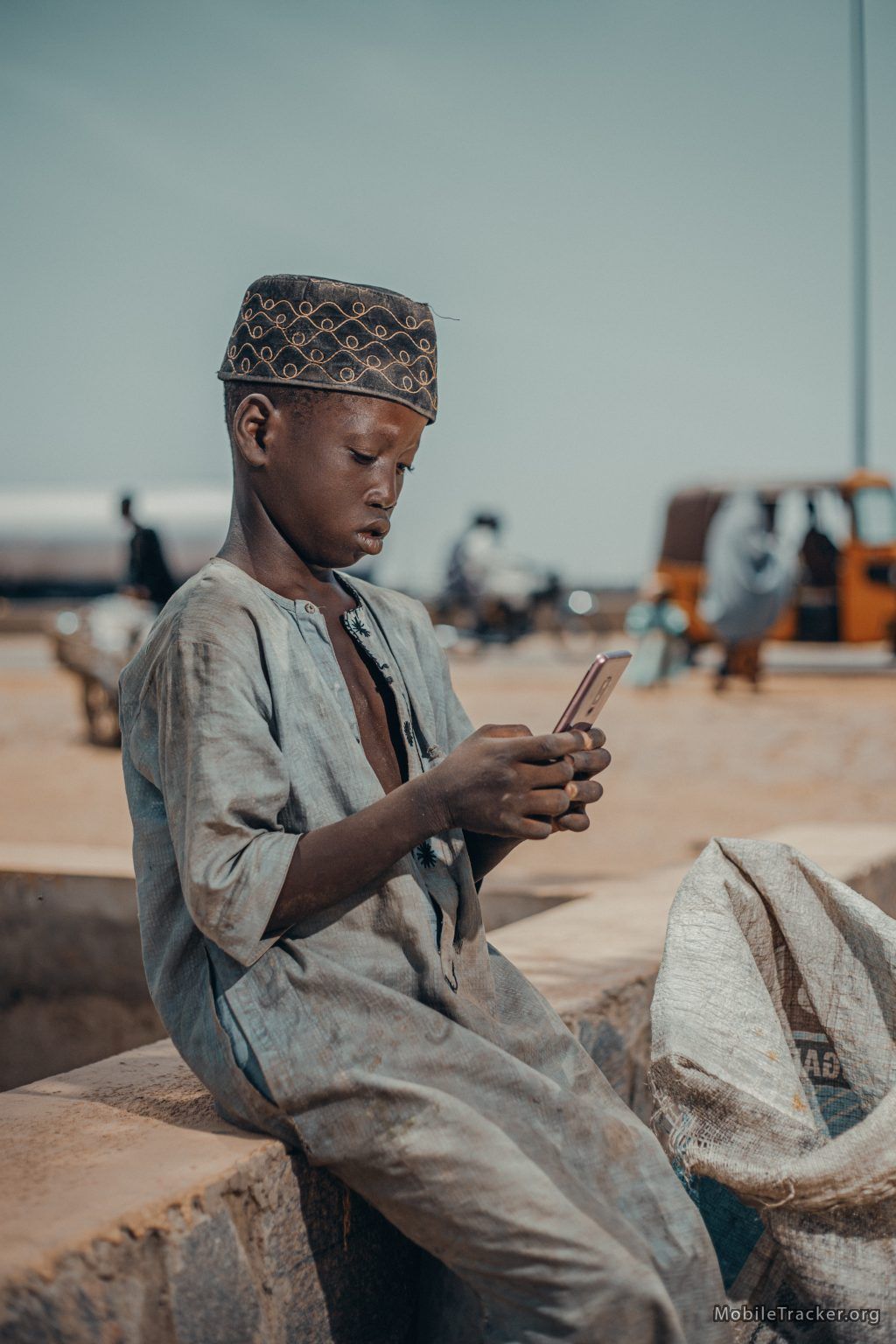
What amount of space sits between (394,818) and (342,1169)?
0.48m

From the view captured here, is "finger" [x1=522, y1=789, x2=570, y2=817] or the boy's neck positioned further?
the boy's neck

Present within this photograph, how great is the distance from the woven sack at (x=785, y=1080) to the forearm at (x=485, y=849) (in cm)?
36

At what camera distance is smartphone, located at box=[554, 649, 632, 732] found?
72.2 inches

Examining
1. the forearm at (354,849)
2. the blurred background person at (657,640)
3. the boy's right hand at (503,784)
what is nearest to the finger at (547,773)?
the boy's right hand at (503,784)

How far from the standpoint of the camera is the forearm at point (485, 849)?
2033 mm

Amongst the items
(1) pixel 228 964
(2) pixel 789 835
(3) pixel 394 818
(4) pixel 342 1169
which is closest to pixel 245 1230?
(4) pixel 342 1169

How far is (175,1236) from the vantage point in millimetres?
1607

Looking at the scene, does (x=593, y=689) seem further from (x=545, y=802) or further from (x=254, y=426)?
(x=254, y=426)

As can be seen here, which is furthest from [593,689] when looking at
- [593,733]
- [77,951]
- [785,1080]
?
[77,951]

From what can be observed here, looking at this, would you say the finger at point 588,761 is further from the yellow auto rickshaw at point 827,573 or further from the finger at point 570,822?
the yellow auto rickshaw at point 827,573

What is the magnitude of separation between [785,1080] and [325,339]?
1.37 metres

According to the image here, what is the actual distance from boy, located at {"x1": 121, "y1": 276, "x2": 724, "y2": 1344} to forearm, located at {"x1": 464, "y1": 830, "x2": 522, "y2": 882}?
0.4 inches

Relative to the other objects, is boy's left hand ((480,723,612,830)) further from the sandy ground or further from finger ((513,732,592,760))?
the sandy ground

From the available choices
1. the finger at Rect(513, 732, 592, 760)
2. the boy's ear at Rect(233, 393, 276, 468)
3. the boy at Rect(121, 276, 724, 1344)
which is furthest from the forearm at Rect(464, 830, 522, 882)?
the boy's ear at Rect(233, 393, 276, 468)
